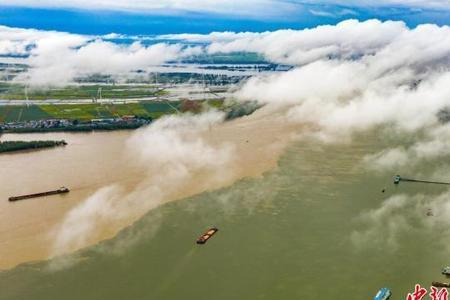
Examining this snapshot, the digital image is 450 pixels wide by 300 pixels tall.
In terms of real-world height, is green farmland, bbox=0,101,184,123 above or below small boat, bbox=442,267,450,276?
above

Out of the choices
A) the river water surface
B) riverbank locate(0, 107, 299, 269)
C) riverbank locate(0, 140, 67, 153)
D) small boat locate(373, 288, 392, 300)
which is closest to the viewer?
small boat locate(373, 288, 392, 300)

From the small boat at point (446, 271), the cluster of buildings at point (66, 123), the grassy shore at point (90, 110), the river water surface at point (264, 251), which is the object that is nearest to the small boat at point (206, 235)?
the river water surface at point (264, 251)

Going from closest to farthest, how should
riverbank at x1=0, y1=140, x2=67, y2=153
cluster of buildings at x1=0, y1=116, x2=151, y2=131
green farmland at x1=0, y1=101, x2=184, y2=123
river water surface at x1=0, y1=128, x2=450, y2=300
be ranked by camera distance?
1. river water surface at x1=0, y1=128, x2=450, y2=300
2. riverbank at x1=0, y1=140, x2=67, y2=153
3. cluster of buildings at x1=0, y1=116, x2=151, y2=131
4. green farmland at x1=0, y1=101, x2=184, y2=123

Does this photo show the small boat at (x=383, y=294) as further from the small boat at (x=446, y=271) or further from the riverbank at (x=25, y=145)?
the riverbank at (x=25, y=145)

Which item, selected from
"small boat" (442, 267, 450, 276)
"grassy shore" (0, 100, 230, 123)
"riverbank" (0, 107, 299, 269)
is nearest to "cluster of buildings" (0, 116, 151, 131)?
"grassy shore" (0, 100, 230, 123)

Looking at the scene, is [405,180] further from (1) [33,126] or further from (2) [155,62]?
(2) [155,62]

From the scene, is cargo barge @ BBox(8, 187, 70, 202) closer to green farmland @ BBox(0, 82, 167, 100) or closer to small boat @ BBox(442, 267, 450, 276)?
small boat @ BBox(442, 267, 450, 276)
